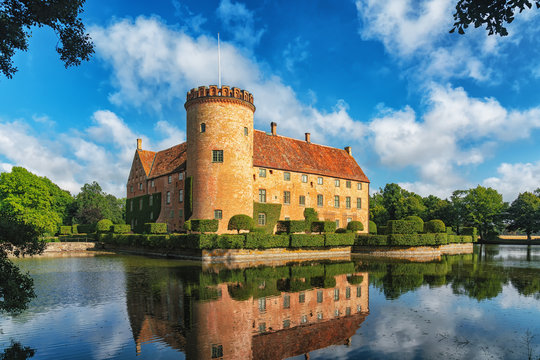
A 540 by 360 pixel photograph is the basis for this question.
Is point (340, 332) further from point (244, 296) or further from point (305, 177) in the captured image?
point (305, 177)

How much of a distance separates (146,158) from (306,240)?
2432 cm

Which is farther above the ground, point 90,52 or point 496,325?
point 90,52

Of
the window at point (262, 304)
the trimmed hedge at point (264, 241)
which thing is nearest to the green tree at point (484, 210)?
the trimmed hedge at point (264, 241)

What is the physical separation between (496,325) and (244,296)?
7.32 metres

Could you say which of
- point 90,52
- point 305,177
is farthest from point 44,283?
point 305,177

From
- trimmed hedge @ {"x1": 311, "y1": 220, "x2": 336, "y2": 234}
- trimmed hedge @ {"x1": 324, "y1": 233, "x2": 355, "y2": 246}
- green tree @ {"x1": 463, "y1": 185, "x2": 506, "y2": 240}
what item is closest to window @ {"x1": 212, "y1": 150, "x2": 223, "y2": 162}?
trimmed hedge @ {"x1": 311, "y1": 220, "x2": 336, "y2": 234}

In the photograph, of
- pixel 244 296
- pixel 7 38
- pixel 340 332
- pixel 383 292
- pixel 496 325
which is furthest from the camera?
pixel 383 292

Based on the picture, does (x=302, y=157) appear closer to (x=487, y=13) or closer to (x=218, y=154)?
(x=218, y=154)

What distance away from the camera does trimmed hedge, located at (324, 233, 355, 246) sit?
1236 inches

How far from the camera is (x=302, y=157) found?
39.7m

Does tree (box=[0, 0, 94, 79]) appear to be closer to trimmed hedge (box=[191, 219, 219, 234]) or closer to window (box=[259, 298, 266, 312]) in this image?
window (box=[259, 298, 266, 312])

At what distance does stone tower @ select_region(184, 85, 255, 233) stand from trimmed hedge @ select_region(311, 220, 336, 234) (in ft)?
24.2

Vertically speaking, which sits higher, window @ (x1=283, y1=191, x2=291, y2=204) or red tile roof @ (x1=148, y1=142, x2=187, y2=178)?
red tile roof @ (x1=148, y1=142, x2=187, y2=178)

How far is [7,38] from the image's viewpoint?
7285 millimetres
